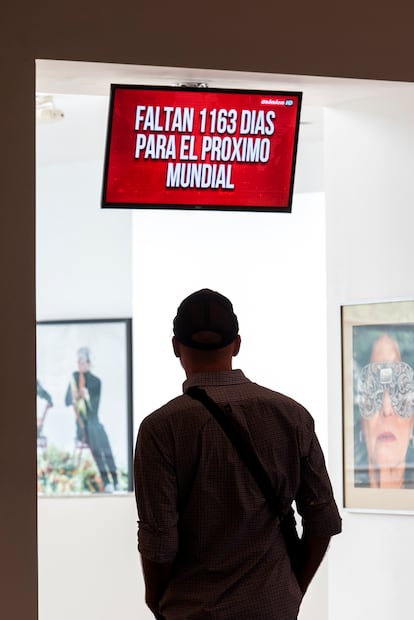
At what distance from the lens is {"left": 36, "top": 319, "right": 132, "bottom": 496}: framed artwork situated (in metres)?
8.71

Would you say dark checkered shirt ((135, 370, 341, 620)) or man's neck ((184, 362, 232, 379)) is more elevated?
man's neck ((184, 362, 232, 379))

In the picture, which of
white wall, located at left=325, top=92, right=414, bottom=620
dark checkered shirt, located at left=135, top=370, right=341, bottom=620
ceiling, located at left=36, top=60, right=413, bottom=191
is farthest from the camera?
white wall, located at left=325, top=92, right=414, bottom=620

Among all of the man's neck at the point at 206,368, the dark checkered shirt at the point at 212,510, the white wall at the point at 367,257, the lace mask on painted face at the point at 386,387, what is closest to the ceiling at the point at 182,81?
the white wall at the point at 367,257

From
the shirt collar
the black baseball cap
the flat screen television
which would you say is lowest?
the shirt collar

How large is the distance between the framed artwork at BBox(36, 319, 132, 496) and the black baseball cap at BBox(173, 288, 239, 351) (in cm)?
599

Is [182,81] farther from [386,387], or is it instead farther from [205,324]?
[386,387]

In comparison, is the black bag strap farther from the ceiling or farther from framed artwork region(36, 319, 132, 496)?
framed artwork region(36, 319, 132, 496)

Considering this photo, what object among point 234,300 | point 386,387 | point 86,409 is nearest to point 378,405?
point 386,387

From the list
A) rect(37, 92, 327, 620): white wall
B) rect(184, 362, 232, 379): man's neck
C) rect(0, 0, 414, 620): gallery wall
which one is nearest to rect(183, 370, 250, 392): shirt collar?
rect(184, 362, 232, 379): man's neck

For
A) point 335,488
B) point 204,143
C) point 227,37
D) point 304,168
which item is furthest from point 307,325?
point 227,37

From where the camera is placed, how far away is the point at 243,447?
2.66 meters

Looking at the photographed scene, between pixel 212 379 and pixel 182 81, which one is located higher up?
Result: pixel 182 81

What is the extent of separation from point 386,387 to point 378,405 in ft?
0.31

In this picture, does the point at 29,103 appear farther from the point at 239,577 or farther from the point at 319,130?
the point at 319,130
